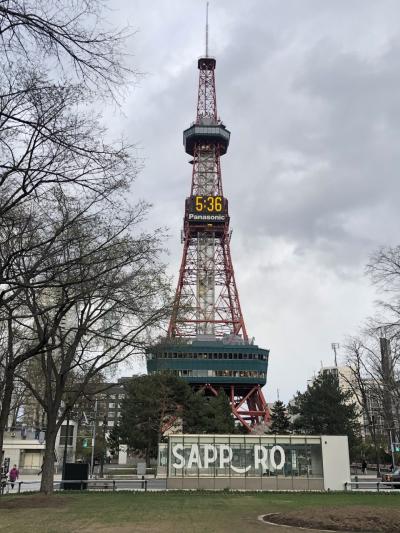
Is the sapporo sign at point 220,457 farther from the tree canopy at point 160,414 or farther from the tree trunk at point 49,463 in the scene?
the tree canopy at point 160,414

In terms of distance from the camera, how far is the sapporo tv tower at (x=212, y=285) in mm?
88938

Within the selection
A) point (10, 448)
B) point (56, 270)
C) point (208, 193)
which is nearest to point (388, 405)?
point (56, 270)

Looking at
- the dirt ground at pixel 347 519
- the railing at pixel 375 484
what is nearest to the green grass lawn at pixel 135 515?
the dirt ground at pixel 347 519

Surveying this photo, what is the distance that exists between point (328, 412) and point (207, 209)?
49.8 meters

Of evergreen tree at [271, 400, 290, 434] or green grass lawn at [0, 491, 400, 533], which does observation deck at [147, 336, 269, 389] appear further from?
green grass lawn at [0, 491, 400, 533]

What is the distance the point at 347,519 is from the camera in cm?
1305

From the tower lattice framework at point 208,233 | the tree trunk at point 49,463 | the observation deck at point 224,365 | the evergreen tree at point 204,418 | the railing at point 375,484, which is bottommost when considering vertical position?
the railing at point 375,484

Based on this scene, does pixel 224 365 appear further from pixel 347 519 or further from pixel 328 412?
pixel 347 519

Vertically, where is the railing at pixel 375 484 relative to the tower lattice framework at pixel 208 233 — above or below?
below

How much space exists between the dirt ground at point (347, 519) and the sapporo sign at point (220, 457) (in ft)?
52.4

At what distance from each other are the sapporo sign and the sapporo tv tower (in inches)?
1895

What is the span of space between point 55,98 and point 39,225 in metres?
3.61

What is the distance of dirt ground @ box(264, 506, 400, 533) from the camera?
12.4m

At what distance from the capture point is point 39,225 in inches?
437
